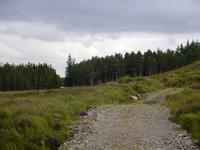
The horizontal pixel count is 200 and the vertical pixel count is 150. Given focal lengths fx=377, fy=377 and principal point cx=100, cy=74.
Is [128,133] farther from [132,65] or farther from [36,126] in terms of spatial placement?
[132,65]

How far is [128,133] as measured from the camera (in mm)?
17531

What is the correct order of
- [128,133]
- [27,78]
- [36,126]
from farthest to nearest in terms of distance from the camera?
[27,78] → [128,133] → [36,126]

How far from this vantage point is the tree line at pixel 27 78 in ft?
438

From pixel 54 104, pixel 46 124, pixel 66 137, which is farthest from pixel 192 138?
pixel 54 104

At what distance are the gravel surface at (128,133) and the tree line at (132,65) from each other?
383 ft

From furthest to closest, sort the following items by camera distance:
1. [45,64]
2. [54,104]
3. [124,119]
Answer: [45,64]
[54,104]
[124,119]

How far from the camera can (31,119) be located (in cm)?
1805

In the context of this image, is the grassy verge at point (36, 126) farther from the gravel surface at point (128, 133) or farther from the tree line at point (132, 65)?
the tree line at point (132, 65)

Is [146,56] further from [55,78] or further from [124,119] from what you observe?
[124,119]

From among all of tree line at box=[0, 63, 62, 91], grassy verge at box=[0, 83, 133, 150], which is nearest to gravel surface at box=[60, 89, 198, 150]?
grassy verge at box=[0, 83, 133, 150]

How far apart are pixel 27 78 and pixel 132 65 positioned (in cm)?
3966

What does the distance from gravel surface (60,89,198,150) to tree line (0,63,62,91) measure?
374 feet

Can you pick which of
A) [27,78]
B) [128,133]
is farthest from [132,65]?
[128,133]

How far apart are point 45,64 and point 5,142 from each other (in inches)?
5508
